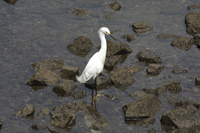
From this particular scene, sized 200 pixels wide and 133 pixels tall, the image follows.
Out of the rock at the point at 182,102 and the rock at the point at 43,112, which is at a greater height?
the rock at the point at 182,102

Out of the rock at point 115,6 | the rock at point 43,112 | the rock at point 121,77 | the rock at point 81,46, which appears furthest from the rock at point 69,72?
the rock at point 115,6

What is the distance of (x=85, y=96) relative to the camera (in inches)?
452

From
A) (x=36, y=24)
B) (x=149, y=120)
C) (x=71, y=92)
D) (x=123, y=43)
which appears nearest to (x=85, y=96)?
(x=71, y=92)

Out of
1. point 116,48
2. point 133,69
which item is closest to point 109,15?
point 116,48

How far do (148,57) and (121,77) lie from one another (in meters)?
1.91

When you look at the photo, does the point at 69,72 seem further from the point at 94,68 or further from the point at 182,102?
the point at 182,102

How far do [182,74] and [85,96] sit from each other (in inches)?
165

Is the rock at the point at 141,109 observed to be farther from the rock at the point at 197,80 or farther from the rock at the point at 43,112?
the rock at the point at 43,112

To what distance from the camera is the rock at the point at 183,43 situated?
45.8 ft

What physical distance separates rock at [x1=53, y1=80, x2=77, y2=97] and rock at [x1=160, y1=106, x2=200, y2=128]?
3670 millimetres

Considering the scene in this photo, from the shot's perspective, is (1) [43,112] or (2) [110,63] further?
(2) [110,63]

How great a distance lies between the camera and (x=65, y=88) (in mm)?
11328

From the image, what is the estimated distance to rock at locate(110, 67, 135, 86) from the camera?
11875mm

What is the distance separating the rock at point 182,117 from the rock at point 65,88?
367 cm
